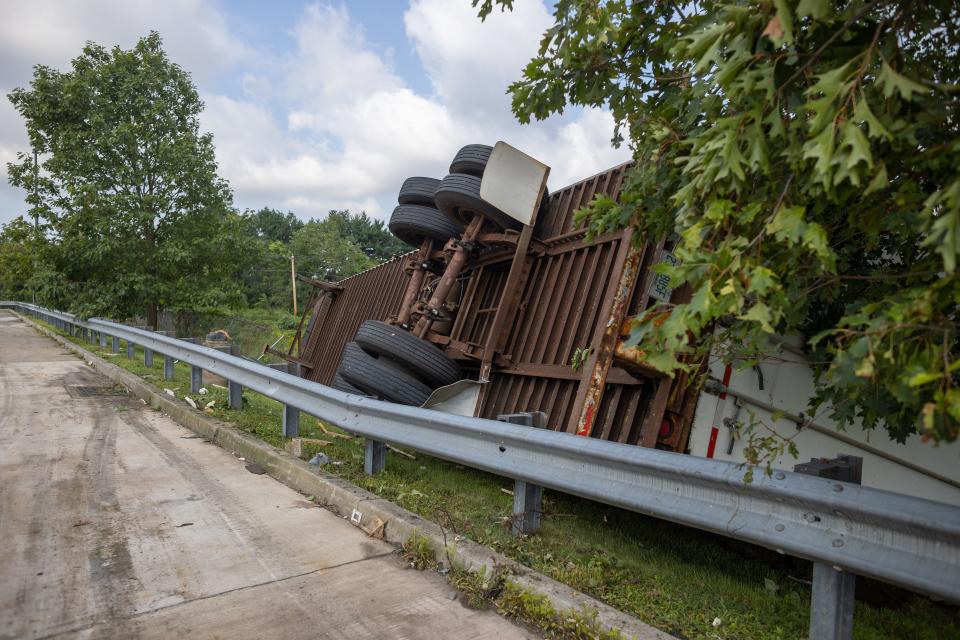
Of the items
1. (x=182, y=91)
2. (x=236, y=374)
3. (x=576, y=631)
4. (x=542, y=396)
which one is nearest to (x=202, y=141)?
(x=182, y=91)

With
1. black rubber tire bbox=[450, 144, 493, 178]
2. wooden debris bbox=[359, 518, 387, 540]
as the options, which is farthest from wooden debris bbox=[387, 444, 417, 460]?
black rubber tire bbox=[450, 144, 493, 178]

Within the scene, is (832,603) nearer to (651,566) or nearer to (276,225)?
(651,566)

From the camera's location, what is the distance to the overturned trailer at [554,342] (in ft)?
13.9

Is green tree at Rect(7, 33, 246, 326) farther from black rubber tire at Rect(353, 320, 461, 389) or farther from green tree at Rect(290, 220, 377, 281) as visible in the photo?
green tree at Rect(290, 220, 377, 281)

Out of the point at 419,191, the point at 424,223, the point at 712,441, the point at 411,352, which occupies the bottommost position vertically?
the point at 712,441

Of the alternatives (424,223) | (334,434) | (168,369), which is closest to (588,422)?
(334,434)

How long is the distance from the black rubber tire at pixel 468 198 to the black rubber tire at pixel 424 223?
2.04 ft

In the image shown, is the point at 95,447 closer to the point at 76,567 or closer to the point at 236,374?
the point at 236,374

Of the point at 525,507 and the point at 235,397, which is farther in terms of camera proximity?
the point at 235,397

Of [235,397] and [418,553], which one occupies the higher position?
[235,397]

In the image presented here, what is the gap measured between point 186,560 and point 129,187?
15952 millimetres

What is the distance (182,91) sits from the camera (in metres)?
17.3

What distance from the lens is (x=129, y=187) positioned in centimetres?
1608

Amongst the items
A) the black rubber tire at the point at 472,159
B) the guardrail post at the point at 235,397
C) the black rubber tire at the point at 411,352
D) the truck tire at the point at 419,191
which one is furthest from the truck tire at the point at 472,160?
the guardrail post at the point at 235,397
